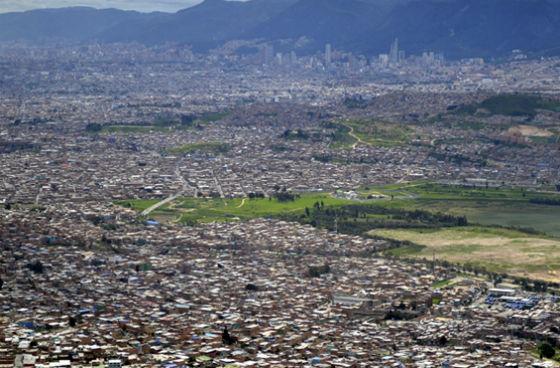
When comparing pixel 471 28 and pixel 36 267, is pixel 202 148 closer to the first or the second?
pixel 36 267

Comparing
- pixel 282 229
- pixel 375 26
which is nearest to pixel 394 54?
pixel 375 26

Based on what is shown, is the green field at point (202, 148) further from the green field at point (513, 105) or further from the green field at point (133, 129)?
the green field at point (513, 105)

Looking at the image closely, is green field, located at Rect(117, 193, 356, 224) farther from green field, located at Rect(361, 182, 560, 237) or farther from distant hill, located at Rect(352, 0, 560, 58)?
distant hill, located at Rect(352, 0, 560, 58)

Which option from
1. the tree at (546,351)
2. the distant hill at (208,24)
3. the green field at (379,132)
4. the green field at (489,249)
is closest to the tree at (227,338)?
the tree at (546,351)

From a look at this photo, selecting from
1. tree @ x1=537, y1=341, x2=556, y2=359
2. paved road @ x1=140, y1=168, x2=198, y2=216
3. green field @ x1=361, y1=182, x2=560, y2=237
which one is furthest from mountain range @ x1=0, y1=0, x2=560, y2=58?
tree @ x1=537, y1=341, x2=556, y2=359

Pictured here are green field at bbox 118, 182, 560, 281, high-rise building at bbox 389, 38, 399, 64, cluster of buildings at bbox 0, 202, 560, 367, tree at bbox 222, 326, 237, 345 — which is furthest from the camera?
high-rise building at bbox 389, 38, 399, 64

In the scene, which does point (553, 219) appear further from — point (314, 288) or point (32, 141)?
point (32, 141)

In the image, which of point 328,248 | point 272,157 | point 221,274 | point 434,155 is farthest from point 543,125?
point 221,274
